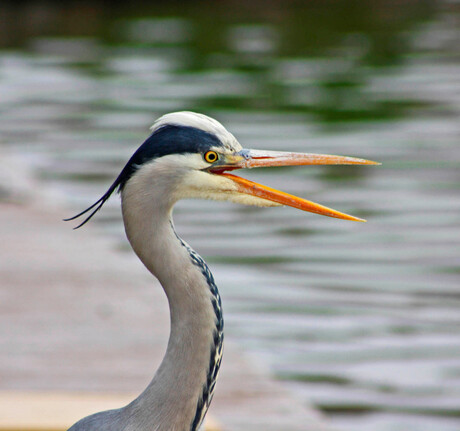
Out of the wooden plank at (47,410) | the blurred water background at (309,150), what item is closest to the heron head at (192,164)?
the wooden plank at (47,410)

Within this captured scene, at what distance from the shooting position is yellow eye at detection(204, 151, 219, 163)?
2.98 meters

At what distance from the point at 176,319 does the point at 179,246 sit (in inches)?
7.8

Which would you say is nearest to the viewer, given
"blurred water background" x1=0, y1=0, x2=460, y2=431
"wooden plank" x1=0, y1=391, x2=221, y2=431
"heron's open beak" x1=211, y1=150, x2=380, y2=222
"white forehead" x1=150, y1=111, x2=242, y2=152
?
"white forehead" x1=150, y1=111, x2=242, y2=152

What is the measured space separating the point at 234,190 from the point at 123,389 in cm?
266

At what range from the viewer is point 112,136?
13.1m

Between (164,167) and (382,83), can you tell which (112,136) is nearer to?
(382,83)

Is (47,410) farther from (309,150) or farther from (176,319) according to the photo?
(309,150)

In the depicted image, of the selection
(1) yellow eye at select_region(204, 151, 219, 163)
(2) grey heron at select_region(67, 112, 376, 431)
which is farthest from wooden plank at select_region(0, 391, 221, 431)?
(1) yellow eye at select_region(204, 151, 219, 163)

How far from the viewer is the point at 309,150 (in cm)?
1192

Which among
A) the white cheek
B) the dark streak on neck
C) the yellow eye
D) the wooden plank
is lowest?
the wooden plank

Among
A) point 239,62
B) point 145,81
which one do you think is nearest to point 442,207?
point 145,81

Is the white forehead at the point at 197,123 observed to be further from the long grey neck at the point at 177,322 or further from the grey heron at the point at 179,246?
the long grey neck at the point at 177,322

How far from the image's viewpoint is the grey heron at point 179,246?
2914mm

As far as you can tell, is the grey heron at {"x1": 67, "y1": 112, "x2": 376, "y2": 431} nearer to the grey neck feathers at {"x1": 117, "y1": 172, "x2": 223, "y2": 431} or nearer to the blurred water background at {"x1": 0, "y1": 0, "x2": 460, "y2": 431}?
the grey neck feathers at {"x1": 117, "y1": 172, "x2": 223, "y2": 431}
